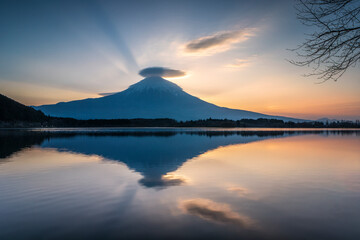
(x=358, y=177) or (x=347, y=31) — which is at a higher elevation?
(x=347, y=31)

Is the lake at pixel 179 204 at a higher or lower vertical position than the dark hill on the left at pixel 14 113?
lower

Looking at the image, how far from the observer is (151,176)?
29.8ft

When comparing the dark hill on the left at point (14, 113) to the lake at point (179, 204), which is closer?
the lake at point (179, 204)

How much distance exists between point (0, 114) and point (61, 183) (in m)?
123

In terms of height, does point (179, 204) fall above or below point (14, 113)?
below

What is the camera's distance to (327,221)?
4.72 meters

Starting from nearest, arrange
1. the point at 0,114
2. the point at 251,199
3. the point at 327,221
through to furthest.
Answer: the point at 327,221 < the point at 251,199 < the point at 0,114

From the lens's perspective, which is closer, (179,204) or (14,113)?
(179,204)

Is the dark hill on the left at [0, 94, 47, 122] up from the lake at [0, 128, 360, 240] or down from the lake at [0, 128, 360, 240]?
up

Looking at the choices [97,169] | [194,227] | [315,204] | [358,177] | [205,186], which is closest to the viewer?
[194,227]

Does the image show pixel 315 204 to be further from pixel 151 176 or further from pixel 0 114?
pixel 0 114

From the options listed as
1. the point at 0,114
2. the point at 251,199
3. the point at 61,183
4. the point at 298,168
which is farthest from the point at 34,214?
the point at 0,114

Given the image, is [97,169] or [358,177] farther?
[97,169]

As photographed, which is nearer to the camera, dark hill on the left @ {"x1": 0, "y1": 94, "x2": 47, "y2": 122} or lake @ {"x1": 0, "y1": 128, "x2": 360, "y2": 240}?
lake @ {"x1": 0, "y1": 128, "x2": 360, "y2": 240}
